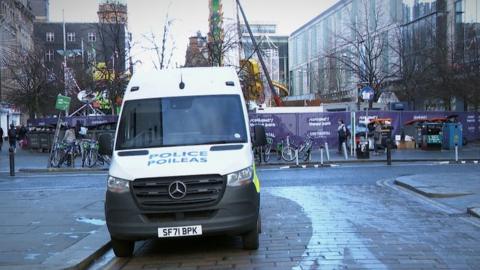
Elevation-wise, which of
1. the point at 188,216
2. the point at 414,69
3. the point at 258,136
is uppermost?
the point at 414,69

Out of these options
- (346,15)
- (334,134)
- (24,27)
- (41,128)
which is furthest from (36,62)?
(346,15)

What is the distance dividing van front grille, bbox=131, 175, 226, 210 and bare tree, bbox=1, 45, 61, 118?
4340 centimetres

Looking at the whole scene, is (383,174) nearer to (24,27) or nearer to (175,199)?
(175,199)

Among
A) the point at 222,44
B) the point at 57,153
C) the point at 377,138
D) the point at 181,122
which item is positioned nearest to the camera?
the point at 181,122

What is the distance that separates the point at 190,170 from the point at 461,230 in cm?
483

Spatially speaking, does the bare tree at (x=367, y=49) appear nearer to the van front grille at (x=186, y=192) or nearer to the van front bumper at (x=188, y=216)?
the van front bumper at (x=188, y=216)

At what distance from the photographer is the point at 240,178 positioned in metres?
7.66

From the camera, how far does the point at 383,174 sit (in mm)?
19859

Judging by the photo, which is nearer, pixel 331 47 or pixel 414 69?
pixel 414 69

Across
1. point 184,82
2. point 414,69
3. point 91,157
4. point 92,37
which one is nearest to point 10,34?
point 92,37

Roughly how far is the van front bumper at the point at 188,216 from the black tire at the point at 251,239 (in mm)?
453

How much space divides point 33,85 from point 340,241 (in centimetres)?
4427

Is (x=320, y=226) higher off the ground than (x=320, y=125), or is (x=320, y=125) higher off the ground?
(x=320, y=125)

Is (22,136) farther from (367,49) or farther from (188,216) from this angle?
(188,216)
